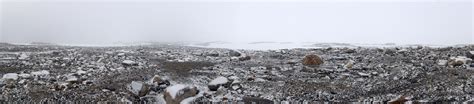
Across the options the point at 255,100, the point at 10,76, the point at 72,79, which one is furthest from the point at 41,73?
the point at 255,100

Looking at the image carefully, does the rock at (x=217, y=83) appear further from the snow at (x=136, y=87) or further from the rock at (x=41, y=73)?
the rock at (x=41, y=73)

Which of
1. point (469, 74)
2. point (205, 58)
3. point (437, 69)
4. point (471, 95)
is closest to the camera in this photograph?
point (471, 95)

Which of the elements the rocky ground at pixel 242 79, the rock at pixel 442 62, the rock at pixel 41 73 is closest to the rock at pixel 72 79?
the rocky ground at pixel 242 79

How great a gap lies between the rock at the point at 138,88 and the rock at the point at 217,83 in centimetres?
154

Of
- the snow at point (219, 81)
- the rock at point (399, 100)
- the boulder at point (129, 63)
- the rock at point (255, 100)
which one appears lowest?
the rock at point (255, 100)

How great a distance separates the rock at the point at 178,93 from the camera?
9.85 metres

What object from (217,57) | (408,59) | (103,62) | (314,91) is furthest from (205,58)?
(408,59)

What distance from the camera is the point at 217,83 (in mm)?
10867

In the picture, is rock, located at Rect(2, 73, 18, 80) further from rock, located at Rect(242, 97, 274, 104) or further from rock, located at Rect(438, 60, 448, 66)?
rock, located at Rect(438, 60, 448, 66)

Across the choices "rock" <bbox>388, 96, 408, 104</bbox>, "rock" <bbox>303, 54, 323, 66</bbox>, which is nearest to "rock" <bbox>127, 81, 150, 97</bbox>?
"rock" <bbox>303, 54, 323, 66</bbox>

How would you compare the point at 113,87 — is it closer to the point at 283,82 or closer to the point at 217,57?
the point at 283,82

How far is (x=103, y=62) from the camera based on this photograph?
1407 centimetres

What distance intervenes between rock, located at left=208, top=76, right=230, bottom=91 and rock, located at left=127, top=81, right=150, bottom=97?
1.54 metres

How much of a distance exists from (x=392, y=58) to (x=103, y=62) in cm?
937
